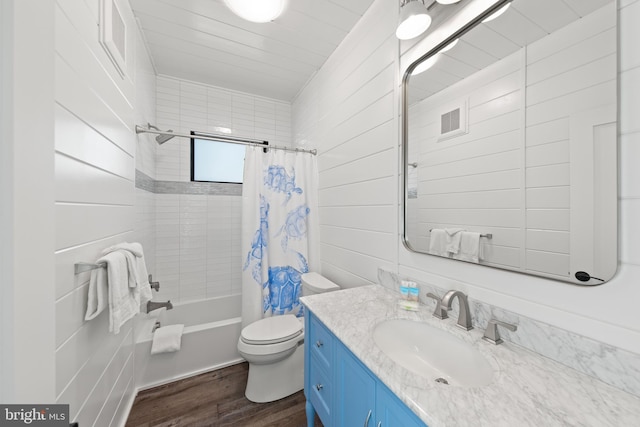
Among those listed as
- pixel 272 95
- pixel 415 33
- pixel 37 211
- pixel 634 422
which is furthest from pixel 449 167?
pixel 272 95

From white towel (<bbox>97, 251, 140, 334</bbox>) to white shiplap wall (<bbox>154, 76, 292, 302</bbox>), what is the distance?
1.40m

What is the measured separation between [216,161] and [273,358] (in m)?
2.10

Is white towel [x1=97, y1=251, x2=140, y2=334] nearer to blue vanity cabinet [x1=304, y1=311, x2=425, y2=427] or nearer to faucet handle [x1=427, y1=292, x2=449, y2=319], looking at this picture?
blue vanity cabinet [x1=304, y1=311, x2=425, y2=427]

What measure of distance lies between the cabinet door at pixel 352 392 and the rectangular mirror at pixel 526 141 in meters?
0.61

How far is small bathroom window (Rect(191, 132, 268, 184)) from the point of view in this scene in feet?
8.27

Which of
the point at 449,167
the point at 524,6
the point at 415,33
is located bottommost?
the point at 449,167

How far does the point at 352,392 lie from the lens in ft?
2.82

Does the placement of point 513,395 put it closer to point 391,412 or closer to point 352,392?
point 391,412

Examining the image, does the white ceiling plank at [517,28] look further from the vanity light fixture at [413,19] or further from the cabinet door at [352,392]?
the cabinet door at [352,392]

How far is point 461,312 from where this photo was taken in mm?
910

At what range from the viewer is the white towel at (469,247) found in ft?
3.07

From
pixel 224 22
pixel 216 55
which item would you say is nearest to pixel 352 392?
pixel 224 22

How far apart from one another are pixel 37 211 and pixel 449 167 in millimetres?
1358

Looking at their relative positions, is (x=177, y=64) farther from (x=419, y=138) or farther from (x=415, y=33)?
(x=419, y=138)
